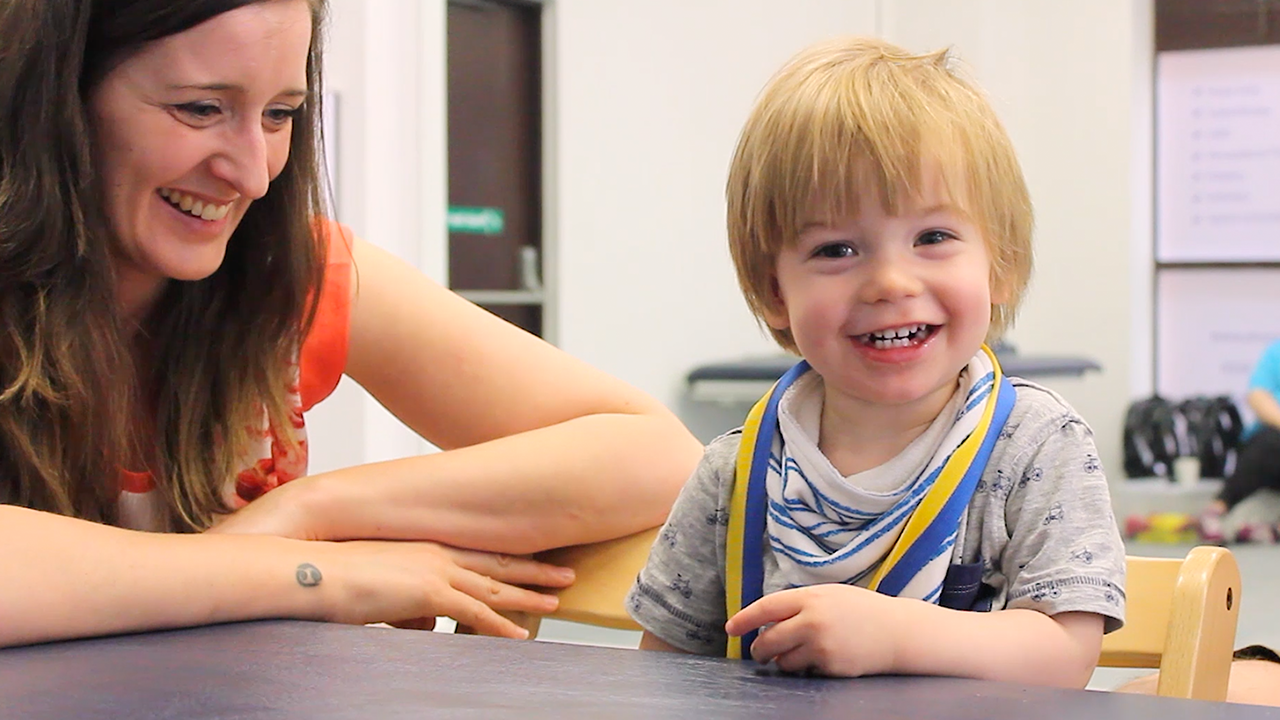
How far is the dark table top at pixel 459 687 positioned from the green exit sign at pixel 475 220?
144 inches

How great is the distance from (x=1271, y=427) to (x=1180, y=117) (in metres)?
1.69

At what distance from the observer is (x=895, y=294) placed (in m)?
0.90

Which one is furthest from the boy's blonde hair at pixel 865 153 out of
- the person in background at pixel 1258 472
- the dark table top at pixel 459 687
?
the person in background at pixel 1258 472

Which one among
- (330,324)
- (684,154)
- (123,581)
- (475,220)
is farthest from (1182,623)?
(684,154)

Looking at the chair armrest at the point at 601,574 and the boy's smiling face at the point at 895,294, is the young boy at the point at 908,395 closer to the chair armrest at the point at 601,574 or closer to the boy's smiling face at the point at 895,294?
the boy's smiling face at the point at 895,294

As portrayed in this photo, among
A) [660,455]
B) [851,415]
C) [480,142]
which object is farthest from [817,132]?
[480,142]

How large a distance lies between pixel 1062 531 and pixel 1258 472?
5.52 m

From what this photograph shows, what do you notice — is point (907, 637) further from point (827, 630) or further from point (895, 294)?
point (895, 294)

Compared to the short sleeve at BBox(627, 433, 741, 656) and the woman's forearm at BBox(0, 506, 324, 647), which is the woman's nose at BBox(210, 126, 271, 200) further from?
the short sleeve at BBox(627, 433, 741, 656)

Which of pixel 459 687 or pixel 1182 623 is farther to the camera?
pixel 1182 623

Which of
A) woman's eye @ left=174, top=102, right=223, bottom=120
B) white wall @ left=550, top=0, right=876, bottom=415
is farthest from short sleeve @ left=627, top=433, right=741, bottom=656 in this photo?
white wall @ left=550, top=0, right=876, bottom=415

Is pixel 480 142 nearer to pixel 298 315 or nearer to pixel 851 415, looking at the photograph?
pixel 298 315

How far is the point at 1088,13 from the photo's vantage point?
21.7ft

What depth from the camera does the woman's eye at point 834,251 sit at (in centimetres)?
92
